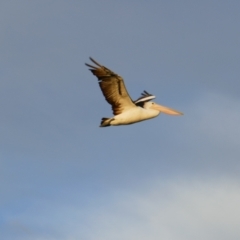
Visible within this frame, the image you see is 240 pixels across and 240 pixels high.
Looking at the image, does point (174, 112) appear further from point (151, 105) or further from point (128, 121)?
point (128, 121)

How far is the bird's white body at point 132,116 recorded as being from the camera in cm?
3581

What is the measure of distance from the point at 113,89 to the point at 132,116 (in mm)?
1219

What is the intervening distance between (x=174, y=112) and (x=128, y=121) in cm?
403

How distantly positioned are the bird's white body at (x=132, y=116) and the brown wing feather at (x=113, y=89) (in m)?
0.20

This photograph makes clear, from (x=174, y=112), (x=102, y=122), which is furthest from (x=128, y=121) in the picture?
(x=174, y=112)

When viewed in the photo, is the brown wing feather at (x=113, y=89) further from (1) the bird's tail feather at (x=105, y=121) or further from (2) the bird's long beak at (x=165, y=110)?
(2) the bird's long beak at (x=165, y=110)

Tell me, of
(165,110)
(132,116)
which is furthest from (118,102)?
(165,110)

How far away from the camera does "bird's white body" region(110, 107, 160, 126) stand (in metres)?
35.8

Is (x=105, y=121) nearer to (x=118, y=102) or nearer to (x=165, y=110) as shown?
(x=118, y=102)

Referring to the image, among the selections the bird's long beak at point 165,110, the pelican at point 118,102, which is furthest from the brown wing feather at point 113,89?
the bird's long beak at point 165,110

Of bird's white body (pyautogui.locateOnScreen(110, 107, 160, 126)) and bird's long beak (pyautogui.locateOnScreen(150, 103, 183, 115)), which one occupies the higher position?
bird's long beak (pyautogui.locateOnScreen(150, 103, 183, 115))

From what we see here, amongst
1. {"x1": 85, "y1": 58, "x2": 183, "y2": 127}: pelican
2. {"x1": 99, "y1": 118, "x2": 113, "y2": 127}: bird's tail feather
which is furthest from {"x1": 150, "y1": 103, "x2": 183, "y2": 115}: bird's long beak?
{"x1": 99, "y1": 118, "x2": 113, "y2": 127}: bird's tail feather

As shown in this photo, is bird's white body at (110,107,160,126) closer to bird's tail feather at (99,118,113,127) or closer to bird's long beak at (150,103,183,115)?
bird's tail feather at (99,118,113,127)

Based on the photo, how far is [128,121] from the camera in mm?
35844
